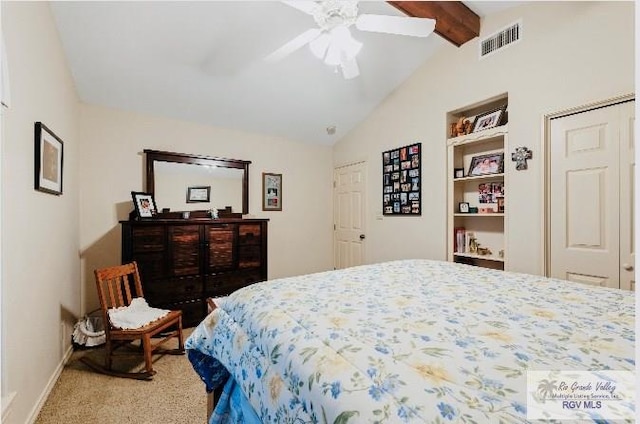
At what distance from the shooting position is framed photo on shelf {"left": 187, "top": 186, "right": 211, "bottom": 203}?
11.5 ft

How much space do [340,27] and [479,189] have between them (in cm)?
217

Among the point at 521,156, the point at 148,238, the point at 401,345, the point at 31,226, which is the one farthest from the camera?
the point at 148,238

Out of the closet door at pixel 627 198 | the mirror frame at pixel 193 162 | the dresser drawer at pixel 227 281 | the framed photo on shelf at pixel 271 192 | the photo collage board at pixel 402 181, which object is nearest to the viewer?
the closet door at pixel 627 198

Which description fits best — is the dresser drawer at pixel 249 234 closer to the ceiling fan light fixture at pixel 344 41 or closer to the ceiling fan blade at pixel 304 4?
the ceiling fan light fixture at pixel 344 41

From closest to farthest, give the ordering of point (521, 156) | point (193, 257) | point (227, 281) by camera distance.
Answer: point (521, 156), point (193, 257), point (227, 281)

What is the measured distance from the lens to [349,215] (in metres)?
4.43

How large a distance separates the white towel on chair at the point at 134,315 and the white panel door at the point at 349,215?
2.62 metres

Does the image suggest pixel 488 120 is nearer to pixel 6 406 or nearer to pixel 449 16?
pixel 449 16

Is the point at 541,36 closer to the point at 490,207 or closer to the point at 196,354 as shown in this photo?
the point at 490,207

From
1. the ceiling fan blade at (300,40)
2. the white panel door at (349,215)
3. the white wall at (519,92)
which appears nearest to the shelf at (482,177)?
the white wall at (519,92)

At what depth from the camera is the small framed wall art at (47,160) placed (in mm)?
1756

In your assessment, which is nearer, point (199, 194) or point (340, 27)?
point (340, 27)

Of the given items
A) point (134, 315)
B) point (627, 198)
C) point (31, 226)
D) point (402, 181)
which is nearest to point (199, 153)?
point (134, 315)

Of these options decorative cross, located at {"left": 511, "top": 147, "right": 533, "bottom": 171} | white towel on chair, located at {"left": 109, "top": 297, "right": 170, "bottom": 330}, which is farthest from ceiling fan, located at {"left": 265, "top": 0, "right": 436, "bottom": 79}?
white towel on chair, located at {"left": 109, "top": 297, "right": 170, "bottom": 330}
